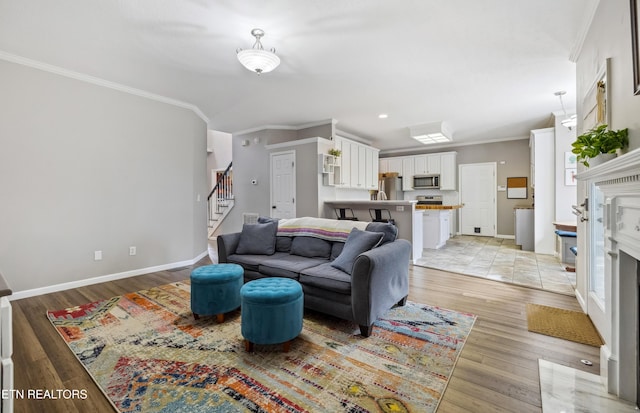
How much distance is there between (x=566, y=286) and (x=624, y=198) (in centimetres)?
279

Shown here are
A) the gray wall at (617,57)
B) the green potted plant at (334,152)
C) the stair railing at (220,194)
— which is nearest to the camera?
the gray wall at (617,57)

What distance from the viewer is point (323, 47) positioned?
305 centimetres

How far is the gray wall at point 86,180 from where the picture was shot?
3.28 m

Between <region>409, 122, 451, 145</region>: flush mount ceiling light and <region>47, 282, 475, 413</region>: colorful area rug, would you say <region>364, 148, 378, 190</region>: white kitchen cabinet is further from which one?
<region>47, 282, 475, 413</region>: colorful area rug

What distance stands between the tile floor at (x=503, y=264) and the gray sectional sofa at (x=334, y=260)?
2039 mm

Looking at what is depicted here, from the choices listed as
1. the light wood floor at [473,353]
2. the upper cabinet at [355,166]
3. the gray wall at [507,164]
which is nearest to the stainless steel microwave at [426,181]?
the gray wall at [507,164]

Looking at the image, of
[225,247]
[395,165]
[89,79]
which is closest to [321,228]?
[225,247]

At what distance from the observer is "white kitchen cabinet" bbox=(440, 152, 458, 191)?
8.16 metres

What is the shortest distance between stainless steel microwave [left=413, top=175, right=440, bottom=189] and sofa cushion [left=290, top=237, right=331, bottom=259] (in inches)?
239

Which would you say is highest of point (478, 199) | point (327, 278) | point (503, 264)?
point (478, 199)

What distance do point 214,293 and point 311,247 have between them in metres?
1.19

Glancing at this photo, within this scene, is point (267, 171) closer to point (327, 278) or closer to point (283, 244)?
point (283, 244)

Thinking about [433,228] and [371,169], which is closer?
[433,228]

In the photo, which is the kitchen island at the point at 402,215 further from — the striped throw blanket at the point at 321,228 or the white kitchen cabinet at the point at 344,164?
the striped throw blanket at the point at 321,228
